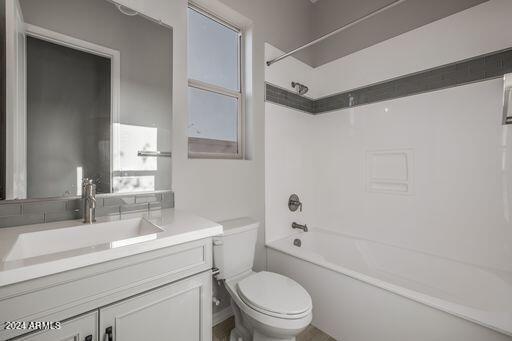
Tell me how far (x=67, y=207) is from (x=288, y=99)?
1.93m

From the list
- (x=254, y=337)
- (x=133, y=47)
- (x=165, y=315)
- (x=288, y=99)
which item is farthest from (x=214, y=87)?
(x=254, y=337)

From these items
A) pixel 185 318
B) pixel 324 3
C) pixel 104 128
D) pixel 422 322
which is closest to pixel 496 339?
pixel 422 322

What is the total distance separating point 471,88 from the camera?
1.69 meters

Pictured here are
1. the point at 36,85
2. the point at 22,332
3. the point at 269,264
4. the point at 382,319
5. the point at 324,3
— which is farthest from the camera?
the point at 324,3

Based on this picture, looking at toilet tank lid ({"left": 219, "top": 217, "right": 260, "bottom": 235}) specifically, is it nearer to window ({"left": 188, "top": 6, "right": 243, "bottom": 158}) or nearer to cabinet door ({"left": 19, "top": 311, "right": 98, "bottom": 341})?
window ({"left": 188, "top": 6, "right": 243, "bottom": 158})

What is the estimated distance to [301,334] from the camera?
1713mm

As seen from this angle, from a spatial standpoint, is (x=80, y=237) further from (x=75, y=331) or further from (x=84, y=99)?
(x=84, y=99)

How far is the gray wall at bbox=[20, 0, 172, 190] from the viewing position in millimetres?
1193

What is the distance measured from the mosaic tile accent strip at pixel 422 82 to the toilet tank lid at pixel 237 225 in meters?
1.12

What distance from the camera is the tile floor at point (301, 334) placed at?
1.68m

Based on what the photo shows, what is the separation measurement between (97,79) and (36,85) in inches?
10.3

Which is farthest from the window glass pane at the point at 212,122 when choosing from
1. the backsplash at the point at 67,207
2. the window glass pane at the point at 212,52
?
the backsplash at the point at 67,207

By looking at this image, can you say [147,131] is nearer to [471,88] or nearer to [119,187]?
[119,187]

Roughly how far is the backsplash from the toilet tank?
43 centimetres
